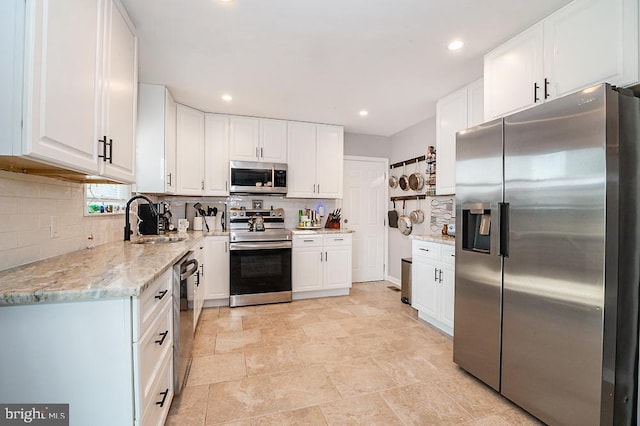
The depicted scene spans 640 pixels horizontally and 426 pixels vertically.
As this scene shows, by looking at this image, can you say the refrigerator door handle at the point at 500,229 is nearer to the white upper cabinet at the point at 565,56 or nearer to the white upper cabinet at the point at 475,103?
the white upper cabinet at the point at 565,56

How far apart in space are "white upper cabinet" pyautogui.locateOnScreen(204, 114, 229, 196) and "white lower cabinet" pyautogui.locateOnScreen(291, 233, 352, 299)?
1.25 meters

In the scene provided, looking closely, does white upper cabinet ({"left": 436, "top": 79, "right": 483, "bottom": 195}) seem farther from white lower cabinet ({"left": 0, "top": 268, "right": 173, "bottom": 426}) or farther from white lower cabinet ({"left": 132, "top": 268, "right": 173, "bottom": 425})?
white lower cabinet ({"left": 0, "top": 268, "right": 173, "bottom": 426})

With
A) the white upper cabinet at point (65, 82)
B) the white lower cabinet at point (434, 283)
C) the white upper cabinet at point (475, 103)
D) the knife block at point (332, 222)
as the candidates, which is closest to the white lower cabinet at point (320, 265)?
the knife block at point (332, 222)

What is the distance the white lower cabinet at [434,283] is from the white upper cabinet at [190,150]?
284 cm

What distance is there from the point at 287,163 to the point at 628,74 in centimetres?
333

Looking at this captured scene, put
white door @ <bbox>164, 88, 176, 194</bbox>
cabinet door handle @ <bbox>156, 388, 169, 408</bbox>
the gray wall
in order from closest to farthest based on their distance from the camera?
cabinet door handle @ <bbox>156, 388, 169, 408</bbox>
white door @ <bbox>164, 88, 176, 194</bbox>
the gray wall

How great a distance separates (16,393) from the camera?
1010 millimetres

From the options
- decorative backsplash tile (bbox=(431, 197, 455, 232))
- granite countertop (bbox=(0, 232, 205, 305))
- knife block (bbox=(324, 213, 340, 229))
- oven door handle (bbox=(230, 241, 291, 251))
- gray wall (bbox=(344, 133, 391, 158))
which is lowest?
oven door handle (bbox=(230, 241, 291, 251))

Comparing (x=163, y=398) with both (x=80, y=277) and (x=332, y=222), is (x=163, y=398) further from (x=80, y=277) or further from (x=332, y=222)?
(x=332, y=222)

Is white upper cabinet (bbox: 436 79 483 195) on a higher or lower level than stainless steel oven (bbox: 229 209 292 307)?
higher

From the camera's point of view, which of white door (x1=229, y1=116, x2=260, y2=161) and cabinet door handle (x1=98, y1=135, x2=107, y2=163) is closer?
cabinet door handle (x1=98, y1=135, x2=107, y2=163)

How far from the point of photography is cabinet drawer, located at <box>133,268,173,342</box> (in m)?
1.10

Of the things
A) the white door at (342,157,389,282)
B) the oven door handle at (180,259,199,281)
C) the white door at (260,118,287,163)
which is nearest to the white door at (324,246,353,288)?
the white door at (342,157,389,282)

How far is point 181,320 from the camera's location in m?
1.89
